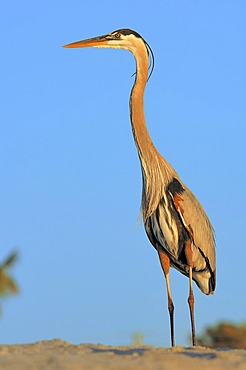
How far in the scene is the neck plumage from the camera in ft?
35.9

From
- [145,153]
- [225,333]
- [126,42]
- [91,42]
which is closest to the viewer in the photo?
[145,153]

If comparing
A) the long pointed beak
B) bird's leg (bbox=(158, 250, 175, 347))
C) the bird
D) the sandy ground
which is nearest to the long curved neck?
the bird

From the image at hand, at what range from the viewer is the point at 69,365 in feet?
19.9

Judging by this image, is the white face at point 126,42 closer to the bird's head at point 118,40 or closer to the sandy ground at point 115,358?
the bird's head at point 118,40

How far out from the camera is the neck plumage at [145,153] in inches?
430

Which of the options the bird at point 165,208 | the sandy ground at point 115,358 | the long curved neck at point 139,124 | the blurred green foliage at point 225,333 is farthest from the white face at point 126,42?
the blurred green foliage at point 225,333

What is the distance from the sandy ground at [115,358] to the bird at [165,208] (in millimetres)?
3422

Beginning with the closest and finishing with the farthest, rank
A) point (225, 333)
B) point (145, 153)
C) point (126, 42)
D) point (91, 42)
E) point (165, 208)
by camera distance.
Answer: point (165, 208) < point (145, 153) < point (126, 42) < point (91, 42) < point (225, 333)

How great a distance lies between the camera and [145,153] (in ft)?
36.8

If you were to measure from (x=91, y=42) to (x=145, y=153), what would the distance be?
1.79 metres

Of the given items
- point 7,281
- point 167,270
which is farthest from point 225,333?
point 7,281

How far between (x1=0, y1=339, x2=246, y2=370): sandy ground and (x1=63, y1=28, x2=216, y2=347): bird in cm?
342

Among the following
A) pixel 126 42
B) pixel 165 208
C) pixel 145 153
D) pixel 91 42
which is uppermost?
pixel 91 42

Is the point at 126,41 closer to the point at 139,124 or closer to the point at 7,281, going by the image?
the point at 139,124
